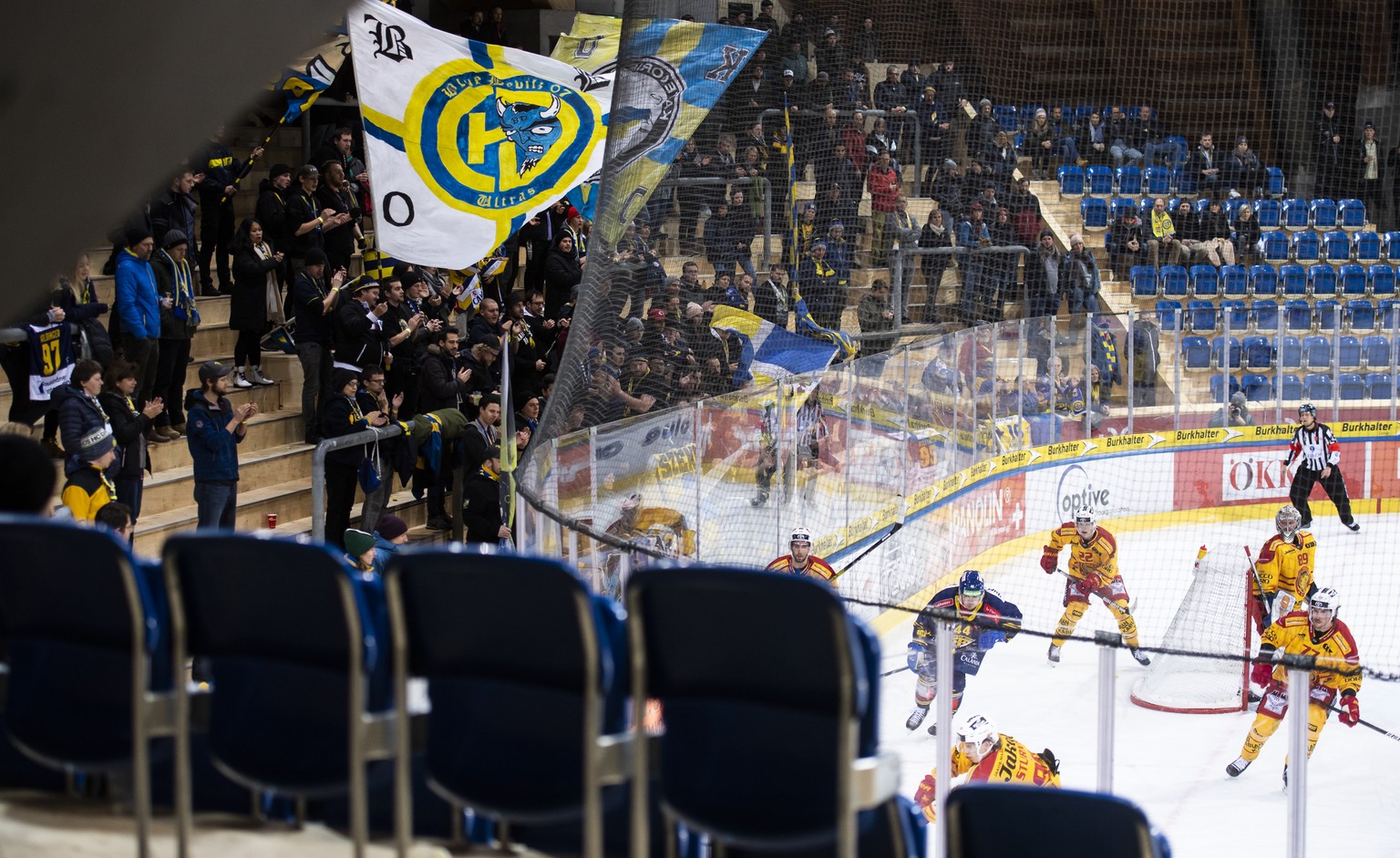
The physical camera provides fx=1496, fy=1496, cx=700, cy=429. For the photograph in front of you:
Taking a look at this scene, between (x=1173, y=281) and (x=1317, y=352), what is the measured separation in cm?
151

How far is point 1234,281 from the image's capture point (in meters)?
13.9

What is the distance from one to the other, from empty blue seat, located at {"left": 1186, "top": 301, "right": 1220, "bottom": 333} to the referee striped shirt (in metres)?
1.19

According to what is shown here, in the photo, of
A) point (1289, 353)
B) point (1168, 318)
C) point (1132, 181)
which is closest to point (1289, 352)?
point (1289, 353)

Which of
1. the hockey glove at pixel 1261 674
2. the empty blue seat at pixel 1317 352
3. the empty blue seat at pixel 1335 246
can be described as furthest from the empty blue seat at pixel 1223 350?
the hockey glove at pixel 1261 674

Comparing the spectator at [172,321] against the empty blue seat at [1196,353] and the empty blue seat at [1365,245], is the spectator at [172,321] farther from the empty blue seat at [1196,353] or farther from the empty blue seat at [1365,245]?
the empty blue seat at [1365,245]

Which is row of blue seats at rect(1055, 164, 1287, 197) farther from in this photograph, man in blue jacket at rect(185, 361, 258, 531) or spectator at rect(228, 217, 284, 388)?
man in blue jacket at rect(185, 361, 258, 531)

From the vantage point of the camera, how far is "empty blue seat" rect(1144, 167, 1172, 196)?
43.5 ft

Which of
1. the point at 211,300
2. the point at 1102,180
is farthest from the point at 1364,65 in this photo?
the point at 211,300

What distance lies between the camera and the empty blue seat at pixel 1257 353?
44.9ft

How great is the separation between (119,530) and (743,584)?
4256mm

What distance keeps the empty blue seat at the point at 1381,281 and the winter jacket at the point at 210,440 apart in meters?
10.4

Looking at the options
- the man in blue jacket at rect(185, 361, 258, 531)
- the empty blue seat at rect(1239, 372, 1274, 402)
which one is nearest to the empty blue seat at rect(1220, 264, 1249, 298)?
the empty blue seat at rect(1239, 372, 1274, 402)

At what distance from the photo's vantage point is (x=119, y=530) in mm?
5895

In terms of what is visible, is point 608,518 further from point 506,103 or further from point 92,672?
point 92,672
